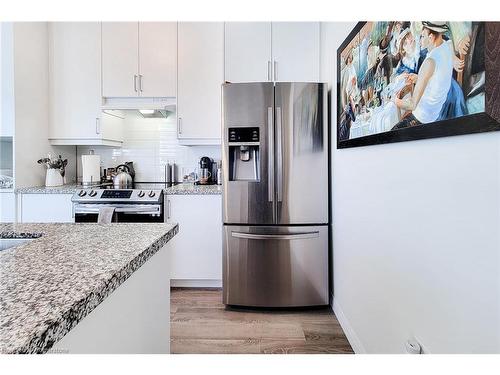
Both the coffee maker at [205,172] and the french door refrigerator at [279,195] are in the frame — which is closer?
the french door refrigerator at [279,195]

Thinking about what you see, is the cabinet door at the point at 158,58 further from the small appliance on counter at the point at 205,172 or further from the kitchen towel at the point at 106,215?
the kitchen towel at the point at 106,215

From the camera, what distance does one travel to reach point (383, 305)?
1.60 metres

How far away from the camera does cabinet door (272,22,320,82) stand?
2934 mm

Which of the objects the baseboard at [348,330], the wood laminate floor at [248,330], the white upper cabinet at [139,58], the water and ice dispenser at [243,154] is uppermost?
the white upper cabinet at [139,58]

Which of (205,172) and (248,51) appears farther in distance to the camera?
(205,172)

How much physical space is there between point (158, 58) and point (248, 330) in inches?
95.3

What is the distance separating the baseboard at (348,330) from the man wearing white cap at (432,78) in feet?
4.28

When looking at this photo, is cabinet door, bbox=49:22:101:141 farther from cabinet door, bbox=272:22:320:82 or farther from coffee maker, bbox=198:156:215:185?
cabinet door, bbox=272:22:320:82

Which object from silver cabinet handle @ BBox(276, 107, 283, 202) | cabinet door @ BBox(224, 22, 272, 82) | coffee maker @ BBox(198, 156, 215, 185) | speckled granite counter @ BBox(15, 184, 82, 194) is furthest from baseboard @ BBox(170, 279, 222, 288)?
cabinet door @ BBox(224, 22, 272, 82)

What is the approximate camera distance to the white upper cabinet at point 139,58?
10.1 ft

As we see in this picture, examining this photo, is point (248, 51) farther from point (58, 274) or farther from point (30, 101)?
point (58, 274)

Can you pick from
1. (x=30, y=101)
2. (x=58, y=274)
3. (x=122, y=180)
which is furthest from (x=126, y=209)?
(x=58, y=274)

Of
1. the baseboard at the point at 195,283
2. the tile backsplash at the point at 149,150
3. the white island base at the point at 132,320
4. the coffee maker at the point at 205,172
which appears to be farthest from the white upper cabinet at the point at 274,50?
the white island base at the point at 132,320

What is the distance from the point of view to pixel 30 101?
2898 millimetres
